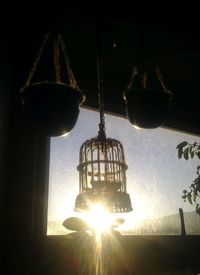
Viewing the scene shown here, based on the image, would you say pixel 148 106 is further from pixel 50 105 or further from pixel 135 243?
pixel 135 243

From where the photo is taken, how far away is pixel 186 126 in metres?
3.21

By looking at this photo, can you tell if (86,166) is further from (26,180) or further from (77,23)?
(77,23)

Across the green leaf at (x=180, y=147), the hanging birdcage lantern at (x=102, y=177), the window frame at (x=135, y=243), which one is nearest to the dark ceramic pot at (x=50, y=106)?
the hanging birdcage lantern at (x=102, y=177)

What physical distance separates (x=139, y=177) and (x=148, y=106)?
1.18 metres

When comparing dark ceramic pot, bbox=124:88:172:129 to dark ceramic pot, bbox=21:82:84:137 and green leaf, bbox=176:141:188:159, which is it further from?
green leaf, bbox=176:141:188:159

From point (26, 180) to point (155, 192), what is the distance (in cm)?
104

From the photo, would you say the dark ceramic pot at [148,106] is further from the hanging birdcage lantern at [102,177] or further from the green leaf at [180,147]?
the green leaf at [180,147]

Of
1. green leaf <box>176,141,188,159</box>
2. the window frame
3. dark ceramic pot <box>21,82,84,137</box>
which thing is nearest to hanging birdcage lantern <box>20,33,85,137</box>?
dark ceramic pot <box>21,82,84,137</box>

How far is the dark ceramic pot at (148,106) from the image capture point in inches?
55.2

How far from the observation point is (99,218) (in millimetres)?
1957

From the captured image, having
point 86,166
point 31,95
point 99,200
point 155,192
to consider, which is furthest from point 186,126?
point 31,95

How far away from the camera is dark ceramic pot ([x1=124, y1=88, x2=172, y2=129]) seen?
1.40 meters

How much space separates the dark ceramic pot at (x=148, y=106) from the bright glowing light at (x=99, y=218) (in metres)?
0.60

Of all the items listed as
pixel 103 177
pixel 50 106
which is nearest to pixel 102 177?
pixel 103 177
